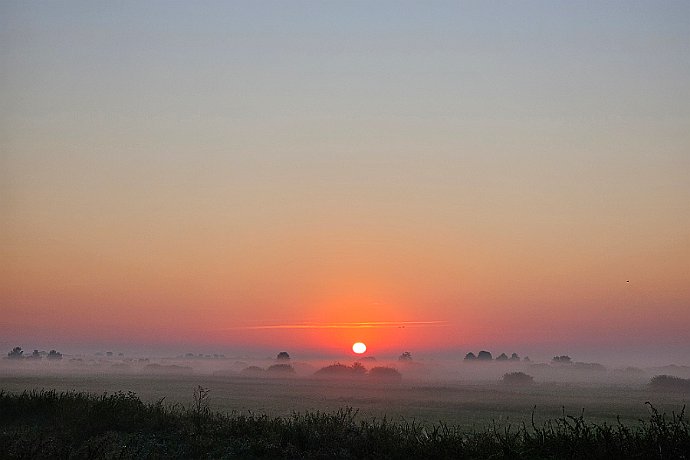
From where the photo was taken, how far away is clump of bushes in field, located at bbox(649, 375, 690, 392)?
104688 mm

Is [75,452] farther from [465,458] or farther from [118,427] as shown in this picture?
[465,458]

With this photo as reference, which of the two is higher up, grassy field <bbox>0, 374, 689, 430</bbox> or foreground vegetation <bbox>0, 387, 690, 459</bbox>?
foreground vegetation <bbox>0, 387, 690, 459</bbox>

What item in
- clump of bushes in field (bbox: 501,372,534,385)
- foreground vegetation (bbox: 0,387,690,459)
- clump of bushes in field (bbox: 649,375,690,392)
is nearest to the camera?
foreground vegetation (bbox: 0,387,690,459)

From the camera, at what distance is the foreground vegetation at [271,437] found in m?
13.6

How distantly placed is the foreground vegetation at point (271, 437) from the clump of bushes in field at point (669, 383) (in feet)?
334

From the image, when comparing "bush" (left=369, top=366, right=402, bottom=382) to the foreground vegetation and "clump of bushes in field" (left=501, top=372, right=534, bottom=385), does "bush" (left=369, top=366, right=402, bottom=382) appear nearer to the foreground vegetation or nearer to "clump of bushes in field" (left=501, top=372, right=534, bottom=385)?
"clump of bushes in field" (left=501, top=372, right=534, bottom=385)

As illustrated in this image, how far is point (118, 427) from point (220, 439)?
3.74 meters

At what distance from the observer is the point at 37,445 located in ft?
50.7

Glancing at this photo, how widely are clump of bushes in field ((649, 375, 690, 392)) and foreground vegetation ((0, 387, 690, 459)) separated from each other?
10170 cm

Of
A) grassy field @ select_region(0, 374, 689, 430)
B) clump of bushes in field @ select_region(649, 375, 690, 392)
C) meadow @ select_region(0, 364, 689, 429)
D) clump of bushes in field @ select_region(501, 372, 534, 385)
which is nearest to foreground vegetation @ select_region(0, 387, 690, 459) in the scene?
meadow @ select_region(0, 364, 689, 429)

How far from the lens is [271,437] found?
54.8 feet

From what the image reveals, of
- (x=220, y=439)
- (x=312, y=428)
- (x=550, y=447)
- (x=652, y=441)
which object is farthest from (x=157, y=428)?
(x=652, y=441)

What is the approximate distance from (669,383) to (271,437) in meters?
110

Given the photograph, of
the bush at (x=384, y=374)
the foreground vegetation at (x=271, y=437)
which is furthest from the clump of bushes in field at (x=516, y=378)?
the foreground vegetation at (x=271, y=437)
